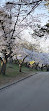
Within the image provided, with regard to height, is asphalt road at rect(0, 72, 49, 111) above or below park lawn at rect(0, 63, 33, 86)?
above

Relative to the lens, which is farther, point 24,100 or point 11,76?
point 11,76


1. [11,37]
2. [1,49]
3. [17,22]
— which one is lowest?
[1,49]

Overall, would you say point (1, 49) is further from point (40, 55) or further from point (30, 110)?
point (40, 55)

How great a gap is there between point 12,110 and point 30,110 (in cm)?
65

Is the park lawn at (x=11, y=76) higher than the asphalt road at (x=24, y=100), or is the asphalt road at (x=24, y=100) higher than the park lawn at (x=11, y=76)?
the asphalt road at (x=24, y=100)

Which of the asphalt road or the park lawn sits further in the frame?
the park lawn

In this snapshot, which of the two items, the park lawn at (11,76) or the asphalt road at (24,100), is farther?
the park lawn at (11,76)

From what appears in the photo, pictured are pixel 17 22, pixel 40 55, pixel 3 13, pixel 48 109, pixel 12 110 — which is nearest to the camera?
pixel 12 110

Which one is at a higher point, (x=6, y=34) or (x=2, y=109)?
(x=6, y=34)

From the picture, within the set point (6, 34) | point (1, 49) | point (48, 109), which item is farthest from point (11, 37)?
point (48, 109)

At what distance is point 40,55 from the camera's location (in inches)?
2287

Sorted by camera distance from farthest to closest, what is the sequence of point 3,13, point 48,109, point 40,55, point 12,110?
point 40,55 → point 3,13 → point 48,109 → point 12,110

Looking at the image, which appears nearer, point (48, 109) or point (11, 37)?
point (48, 109)

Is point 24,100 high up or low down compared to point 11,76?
up
